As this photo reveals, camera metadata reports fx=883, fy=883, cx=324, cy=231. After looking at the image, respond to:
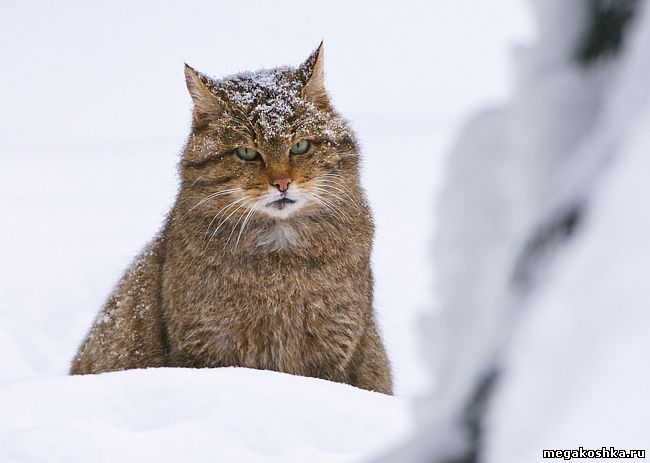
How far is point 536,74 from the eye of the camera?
0.72 metres

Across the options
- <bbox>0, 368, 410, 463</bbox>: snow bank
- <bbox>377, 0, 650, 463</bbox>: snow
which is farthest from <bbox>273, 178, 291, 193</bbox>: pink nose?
<bbox>377, 0, 650, 463</bbox>: snow

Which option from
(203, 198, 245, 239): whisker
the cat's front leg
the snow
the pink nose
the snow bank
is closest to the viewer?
the snow

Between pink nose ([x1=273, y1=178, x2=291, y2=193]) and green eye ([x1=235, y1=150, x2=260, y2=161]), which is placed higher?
green eye ([x1=235, y1=150, x2=260, y2=161])

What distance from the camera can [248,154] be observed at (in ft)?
9.67

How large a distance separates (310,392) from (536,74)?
142cm

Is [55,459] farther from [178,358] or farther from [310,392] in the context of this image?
[178,358]

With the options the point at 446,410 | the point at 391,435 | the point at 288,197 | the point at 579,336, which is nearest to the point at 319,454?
the point at 391,435

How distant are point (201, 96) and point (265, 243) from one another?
553 mm

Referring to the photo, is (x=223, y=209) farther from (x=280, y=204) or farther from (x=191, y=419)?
(x=191, y=419)

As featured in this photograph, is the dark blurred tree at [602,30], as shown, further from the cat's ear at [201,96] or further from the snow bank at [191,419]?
the cat's ear at [201,96]

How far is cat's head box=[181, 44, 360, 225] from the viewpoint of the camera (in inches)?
114

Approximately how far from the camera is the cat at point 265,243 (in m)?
2.94

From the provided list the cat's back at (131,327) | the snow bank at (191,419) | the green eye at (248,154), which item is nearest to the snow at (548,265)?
the snow bank at (191,419)

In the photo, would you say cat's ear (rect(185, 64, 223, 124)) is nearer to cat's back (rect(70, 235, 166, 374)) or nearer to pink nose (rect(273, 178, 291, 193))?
pink nose (rect(273, 178, 291, 193))
